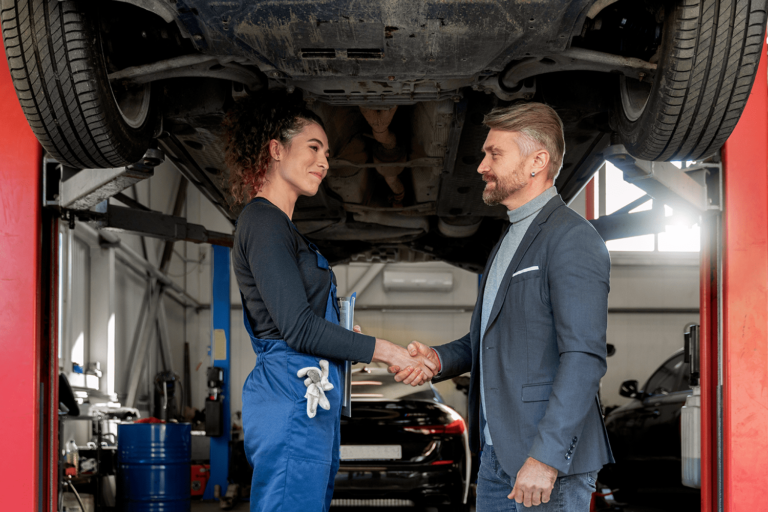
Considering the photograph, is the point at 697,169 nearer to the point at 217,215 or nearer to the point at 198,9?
the point at 198,9

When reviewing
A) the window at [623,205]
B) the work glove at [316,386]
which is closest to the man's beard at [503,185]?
the work glove at [316,386]

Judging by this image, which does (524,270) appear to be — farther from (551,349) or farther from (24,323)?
(24,323)

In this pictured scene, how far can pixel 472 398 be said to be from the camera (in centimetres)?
185

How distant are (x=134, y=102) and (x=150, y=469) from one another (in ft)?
11.6

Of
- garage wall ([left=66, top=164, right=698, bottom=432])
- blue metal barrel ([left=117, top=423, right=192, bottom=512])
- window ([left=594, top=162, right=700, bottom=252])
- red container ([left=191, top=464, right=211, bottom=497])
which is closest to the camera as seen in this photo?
blue metal barrel ([left=117, top=423, right=192, bottom=512])

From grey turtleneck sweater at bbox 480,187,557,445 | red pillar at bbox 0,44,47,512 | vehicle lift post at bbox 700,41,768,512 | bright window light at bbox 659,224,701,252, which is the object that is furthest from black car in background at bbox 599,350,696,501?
bright window light at bbox 659,224,701,252

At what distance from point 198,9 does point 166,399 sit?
774 centimetres

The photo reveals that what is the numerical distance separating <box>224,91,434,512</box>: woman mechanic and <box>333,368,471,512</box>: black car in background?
2403 mm

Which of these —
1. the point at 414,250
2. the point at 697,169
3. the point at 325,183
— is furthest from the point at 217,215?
the point at 697,169

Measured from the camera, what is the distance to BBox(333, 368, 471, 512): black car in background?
13.6 feet

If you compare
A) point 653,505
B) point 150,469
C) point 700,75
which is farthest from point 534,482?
point 653,505

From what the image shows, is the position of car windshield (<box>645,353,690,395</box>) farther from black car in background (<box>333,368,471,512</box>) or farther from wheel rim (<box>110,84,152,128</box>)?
wheel rim (<box>110,84,152,128</box>)

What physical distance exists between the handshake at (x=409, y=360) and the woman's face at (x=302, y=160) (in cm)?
44

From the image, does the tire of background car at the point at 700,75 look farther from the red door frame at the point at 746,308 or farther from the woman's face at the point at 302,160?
the woman's face at the point at 302,160
